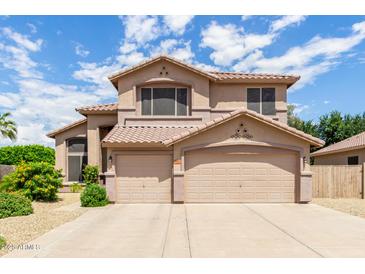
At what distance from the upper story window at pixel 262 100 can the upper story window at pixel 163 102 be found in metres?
4.17

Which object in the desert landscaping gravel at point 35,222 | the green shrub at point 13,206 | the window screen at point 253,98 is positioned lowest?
the desert landscaping gravel at point 35,222

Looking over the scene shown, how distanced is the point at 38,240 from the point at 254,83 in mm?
14383

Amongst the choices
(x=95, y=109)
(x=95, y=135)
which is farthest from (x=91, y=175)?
(x=95, y=109)

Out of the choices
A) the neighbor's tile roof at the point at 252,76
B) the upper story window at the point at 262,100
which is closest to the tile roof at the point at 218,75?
the neighbor's tile roof at the point at 252,76

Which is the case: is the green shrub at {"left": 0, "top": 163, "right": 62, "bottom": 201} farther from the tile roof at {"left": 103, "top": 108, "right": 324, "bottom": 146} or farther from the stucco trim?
the stucco trim

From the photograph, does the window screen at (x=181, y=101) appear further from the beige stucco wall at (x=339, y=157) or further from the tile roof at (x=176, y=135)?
the beige stucco wall at (x=339, y=157)

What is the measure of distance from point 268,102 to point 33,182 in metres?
14.3

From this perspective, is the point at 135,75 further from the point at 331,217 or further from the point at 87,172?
the point at 331,217

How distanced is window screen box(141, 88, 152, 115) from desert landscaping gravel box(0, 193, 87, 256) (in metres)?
6.68

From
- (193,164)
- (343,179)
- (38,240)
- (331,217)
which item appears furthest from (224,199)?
(38,240)

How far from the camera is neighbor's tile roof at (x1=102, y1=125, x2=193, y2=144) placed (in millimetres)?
14129

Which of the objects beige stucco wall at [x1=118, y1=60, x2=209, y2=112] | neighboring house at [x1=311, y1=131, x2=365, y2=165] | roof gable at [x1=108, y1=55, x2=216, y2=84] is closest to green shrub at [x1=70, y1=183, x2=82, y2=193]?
beige stucco wall at [x1=118, y1=60, x2=209, y2=112]

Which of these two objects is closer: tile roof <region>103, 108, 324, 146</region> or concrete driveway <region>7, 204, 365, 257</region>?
concrete driveway <region>7, 204, 365, 257</region>

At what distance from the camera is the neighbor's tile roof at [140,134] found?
14.1 m
